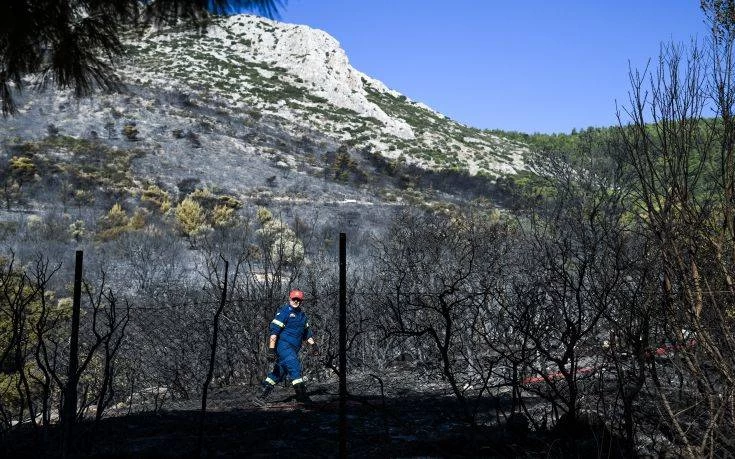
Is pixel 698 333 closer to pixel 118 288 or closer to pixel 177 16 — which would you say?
pixel 177 16

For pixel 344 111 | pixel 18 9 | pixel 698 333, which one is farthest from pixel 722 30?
pixel 344 111

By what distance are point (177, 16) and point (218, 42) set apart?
193 feet

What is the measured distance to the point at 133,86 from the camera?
1790 inches

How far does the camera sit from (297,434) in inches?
287

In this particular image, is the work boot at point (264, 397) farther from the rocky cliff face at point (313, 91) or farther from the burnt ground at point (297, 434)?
the rocky cliff face at point (313, 91)

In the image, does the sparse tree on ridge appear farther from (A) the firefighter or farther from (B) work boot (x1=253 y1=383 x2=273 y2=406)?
(B) work boot (x1=253 y1=383 x2=273 y2=406)

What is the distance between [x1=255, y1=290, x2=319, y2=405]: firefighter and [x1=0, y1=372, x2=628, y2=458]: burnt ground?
0.24 metres

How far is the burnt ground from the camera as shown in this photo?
532cm

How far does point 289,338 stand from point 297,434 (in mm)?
2176

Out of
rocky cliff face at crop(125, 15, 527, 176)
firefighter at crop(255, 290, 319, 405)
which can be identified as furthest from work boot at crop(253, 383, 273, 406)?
rocky cliff face at crop(125, 15, 527, 176)

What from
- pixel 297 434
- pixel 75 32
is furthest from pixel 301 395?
pixel 75 32

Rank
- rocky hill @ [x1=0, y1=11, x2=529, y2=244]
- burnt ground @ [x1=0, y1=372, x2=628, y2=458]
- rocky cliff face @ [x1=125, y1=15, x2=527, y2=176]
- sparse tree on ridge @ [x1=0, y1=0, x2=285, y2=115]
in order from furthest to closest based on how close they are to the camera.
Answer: rocky cliff face @ [x1=125, y1=15, x2=527, y2=176]
rocky hill @ [x1=0, y1=11, x2=529, y2=244]
burnt ground @ [x1=0, y1=372, x2=628, y2=458]
sparse tree on ridge @ [x1=0, y1=0, x2=285, y2=115]

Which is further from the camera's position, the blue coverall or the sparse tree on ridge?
the blue coverall

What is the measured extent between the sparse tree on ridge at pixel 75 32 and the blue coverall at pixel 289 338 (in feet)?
18.0
